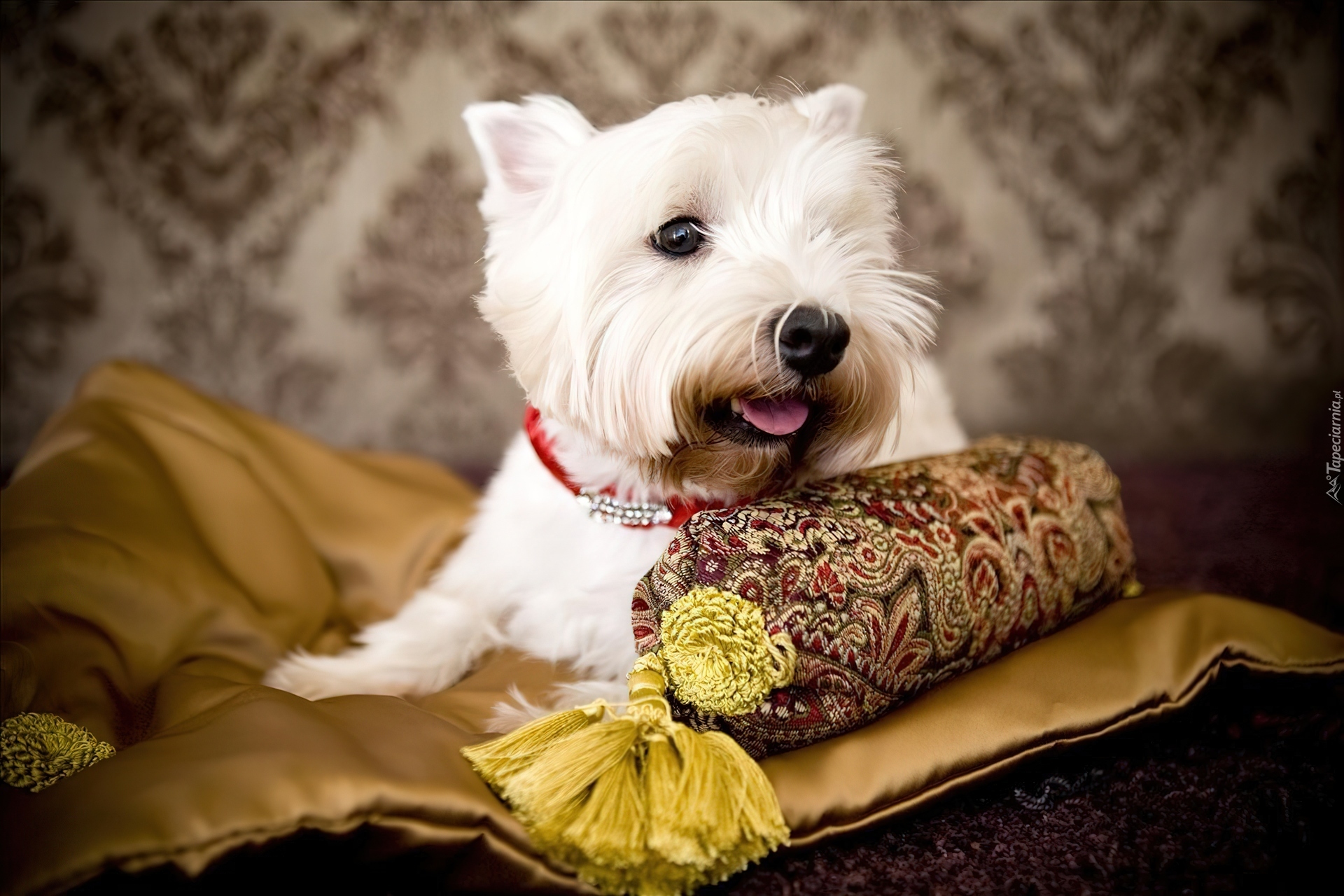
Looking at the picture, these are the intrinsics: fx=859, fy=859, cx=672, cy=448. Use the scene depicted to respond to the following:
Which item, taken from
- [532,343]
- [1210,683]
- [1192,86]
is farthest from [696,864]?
[1192,86]

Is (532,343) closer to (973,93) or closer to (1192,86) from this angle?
(973,93)

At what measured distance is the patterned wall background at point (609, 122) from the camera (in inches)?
93.4

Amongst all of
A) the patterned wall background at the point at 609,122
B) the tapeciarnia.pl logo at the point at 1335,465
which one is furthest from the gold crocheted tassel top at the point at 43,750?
the tapeciarnia.pl logo at the point at 1335,465

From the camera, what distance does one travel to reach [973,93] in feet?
8.54

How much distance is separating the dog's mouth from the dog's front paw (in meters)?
0.68

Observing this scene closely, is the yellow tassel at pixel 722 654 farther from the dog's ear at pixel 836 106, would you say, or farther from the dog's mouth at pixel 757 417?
the dog's ear at pixel 836 106

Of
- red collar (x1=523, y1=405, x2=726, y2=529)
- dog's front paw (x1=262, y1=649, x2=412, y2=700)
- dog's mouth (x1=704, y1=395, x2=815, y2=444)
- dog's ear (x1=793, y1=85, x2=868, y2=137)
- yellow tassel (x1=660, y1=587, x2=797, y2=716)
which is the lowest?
dog's front paw (x1=262, y1=649, x2=412, y2=700)

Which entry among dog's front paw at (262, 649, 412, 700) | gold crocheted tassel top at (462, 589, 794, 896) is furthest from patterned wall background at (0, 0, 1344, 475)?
gold crocheted tassel top at (462, 589, 794, 896)

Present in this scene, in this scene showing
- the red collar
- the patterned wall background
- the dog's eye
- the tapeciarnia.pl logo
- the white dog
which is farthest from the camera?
the patterned wall background

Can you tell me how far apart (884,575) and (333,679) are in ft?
2.89

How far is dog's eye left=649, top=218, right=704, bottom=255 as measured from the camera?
117 centimetres

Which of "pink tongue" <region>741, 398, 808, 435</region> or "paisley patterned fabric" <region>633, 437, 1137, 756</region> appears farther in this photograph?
"pink tongue" <region>741, 398, 808, 435</region>

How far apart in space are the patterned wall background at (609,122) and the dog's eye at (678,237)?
4.12 feet

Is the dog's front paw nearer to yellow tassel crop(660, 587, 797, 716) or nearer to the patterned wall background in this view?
yellow tassel crop(660, 587, 797, 716)
